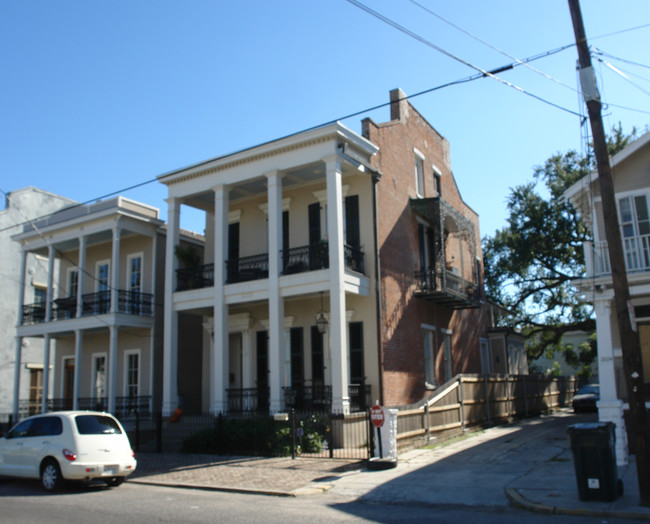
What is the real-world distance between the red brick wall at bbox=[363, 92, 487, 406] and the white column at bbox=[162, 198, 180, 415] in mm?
6951

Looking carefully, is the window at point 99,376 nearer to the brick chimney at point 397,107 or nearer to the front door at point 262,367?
the front door at point 262,367

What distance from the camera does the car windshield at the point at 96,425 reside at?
39.2ft

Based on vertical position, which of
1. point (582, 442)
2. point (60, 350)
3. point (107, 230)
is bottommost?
point (582, 442)

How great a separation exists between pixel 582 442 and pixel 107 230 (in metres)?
19.6

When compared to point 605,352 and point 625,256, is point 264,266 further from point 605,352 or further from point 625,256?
point 625,256

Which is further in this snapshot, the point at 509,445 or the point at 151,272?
the point at 151,272

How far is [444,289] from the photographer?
2050 cm

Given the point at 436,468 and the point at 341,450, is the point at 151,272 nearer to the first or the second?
the point at 341,450

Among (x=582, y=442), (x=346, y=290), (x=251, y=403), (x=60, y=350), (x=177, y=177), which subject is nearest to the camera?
(x=582, y=442)

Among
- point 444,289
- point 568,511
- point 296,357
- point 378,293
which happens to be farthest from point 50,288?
point 568,511

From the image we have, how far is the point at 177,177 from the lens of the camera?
67.8ft

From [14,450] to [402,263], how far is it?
489 inches

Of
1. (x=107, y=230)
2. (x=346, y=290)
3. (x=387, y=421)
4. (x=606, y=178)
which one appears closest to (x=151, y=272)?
(x=107, y=230)

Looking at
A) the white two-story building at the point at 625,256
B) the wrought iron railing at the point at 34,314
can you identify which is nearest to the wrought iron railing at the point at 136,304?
the wrought iron railing at the point at 34,314
